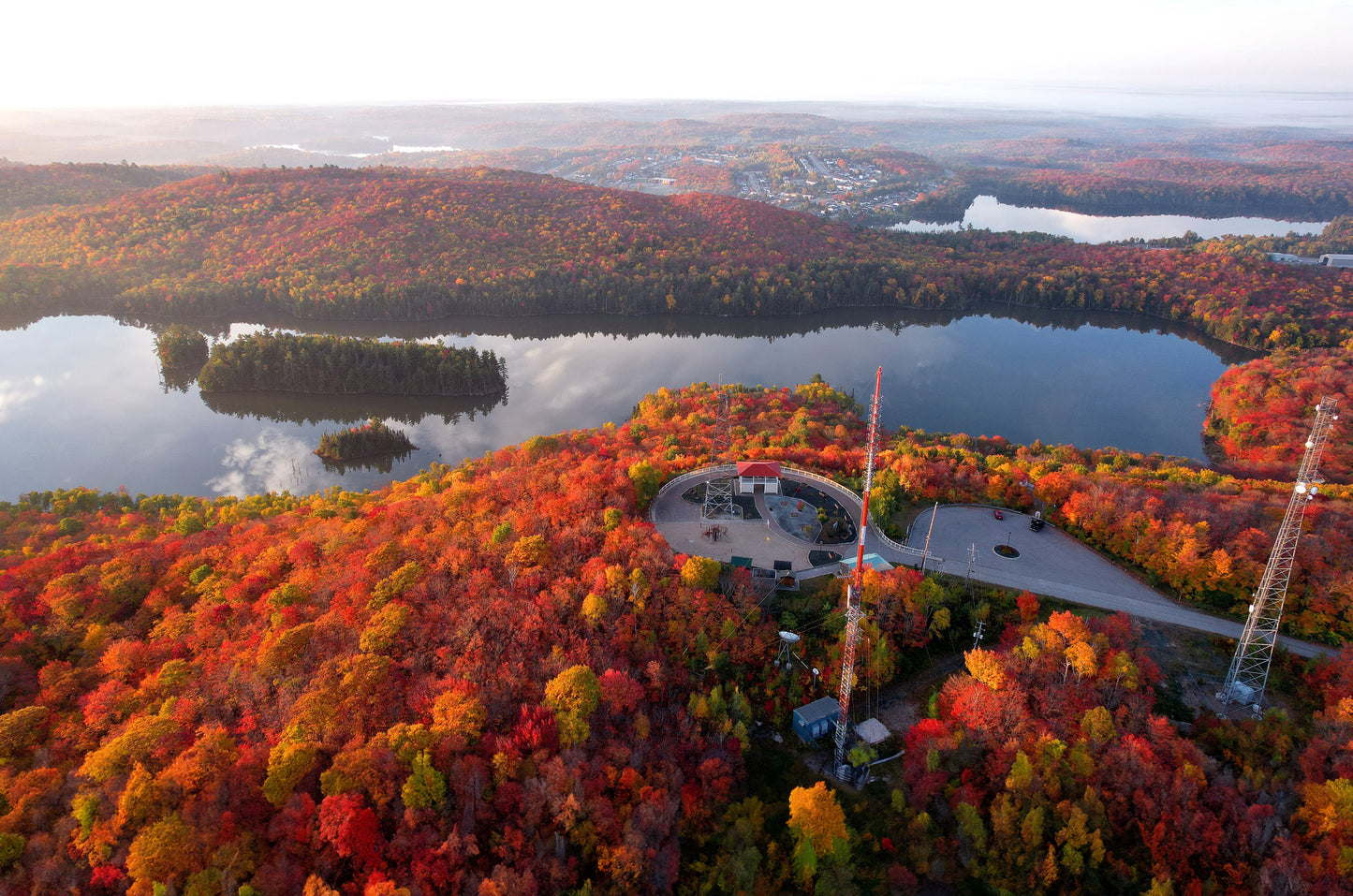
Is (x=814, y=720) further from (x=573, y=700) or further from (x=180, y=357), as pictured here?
(x=180, y=357)

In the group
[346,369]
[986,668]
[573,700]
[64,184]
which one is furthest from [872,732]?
[64,184]

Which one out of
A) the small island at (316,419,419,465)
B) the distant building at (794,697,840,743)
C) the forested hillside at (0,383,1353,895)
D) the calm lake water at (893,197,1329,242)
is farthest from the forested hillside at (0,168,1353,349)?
the distant building at (794,697,840,743)

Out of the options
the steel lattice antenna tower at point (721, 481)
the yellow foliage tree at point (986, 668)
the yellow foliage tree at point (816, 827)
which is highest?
the steel lattice antenna tower at point (721, 481)

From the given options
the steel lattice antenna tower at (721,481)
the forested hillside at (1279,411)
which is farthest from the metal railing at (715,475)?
the forested hillside at (1279,411)

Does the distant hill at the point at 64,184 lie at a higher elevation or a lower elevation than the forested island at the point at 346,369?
higher

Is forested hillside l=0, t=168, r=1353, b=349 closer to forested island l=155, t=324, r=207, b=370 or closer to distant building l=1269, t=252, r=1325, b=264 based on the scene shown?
distant building l=1269, t=252, r=1325, b=264

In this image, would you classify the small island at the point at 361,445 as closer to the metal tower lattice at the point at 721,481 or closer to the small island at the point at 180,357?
the small island at the point at 180,357

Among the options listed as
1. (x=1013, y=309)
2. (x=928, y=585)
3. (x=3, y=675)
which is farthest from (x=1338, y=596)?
(x=1013, y=309)

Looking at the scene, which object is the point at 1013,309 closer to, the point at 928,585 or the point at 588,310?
the point at 588,310
